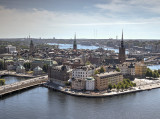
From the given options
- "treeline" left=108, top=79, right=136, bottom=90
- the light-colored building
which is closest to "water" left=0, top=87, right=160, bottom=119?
"treeline" left=108, top=79, right=136, bottom=90

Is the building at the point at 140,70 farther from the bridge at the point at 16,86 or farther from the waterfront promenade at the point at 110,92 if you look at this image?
the bridge at the point at 16,86

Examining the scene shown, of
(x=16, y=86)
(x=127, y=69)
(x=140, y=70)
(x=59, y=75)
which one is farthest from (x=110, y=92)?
(x=16, y=86)

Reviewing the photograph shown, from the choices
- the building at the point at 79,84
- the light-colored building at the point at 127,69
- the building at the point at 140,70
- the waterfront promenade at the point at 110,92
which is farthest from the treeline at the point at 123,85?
the building at the point at 140,70

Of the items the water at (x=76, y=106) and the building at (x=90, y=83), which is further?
the building at (x=90, y=83)

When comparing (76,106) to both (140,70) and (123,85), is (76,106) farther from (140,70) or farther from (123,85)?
(140,70)

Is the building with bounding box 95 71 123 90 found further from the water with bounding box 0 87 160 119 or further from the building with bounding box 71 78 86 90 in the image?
the water with bounding box 0 87 160 119

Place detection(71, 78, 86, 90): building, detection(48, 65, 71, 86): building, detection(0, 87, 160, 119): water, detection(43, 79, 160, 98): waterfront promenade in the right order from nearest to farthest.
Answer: detection(0, 87, 160, 119): water → detection(43, 79, 160, 98): waterfront promenade → detection(71, 78, 86, 90): building → detection(48, 65, 71, 86): building
